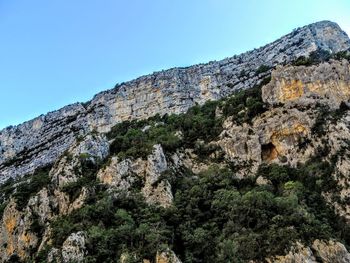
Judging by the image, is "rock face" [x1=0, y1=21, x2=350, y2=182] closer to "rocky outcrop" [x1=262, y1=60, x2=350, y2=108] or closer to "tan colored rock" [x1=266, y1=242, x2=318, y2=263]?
"rocky outcrop" [x1=262, y1=60, x2=350, y2=108]

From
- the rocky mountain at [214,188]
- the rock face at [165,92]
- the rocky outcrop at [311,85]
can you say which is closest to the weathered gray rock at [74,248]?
the rocky mountain at [214,188]

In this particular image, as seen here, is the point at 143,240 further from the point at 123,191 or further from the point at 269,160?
the point at 269,160

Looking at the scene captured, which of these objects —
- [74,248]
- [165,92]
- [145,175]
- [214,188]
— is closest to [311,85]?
[214,188]

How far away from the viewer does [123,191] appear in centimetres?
5091

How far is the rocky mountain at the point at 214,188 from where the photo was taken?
41.1m

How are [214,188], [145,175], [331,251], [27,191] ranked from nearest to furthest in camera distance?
[331,251] → [214,188] → [145,175] → [27,191]

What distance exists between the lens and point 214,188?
5044 centimetres

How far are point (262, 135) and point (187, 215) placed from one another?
1578cm

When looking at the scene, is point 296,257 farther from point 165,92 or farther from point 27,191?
point 165,92

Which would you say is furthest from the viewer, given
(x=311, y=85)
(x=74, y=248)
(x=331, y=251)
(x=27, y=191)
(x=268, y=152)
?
(x=311, y=85)

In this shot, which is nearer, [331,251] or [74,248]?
[331,251]

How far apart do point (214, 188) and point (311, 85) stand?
17735mm

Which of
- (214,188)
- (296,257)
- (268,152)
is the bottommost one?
(296,257)

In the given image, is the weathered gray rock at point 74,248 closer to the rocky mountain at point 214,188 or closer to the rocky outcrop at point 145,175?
the rocky mountain at point 214,188
